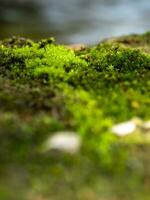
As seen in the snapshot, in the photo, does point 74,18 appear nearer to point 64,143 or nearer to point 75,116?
point 75,116

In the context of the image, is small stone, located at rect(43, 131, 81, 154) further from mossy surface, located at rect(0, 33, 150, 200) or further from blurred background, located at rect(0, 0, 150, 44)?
blurred background, located at rect(0, 0, 150, 44)

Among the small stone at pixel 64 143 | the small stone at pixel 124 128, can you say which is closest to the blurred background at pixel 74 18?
the small stone at pixel 124 128

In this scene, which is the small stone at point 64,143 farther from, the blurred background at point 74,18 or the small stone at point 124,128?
the blurred background at point 74,18

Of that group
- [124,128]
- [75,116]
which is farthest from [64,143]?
[124,128]

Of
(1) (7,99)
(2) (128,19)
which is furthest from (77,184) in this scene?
(2) (128,19)

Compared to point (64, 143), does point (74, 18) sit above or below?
below

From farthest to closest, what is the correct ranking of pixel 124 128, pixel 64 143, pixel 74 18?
pixel 74 18
pixel 124 128
pixel 64 143

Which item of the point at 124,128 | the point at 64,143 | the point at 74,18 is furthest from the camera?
the point at 74,18

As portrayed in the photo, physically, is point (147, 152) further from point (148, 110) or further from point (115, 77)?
point (115, 77)
